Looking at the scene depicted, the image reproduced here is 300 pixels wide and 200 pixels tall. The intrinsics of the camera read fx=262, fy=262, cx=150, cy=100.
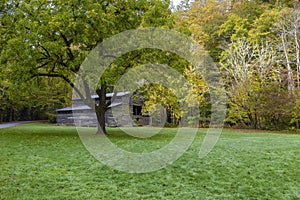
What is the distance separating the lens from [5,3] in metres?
10.8

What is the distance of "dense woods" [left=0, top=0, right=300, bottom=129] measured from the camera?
952 cm

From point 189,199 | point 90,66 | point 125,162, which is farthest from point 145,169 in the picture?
point 90,66

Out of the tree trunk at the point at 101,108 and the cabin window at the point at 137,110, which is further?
the cabin window at the point at 137,110

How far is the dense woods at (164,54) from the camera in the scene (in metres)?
9.52

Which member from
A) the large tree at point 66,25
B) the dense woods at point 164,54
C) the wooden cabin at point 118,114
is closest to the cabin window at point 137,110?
the wooden cabin at point 118,114

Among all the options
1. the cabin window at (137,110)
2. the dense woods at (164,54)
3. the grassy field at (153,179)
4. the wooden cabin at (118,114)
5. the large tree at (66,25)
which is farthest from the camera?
the cabin window at (137,110)

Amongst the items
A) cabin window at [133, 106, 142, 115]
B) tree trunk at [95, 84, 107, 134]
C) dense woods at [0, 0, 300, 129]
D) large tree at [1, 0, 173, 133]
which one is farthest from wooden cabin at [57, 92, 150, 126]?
large tree at [1, 0, 173, 133]

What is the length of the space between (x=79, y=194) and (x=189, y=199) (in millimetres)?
1581

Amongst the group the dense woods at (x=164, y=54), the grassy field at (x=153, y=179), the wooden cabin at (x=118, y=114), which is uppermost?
the dense woods at (x=164, y=54)

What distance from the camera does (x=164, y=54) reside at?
10102 millimetres

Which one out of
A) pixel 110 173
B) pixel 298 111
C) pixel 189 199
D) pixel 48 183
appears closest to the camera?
pixel 189 199

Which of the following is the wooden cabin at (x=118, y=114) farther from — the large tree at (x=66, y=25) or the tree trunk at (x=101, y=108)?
the large tree at (x=66, y=25)

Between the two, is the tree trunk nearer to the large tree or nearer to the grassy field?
the large tree

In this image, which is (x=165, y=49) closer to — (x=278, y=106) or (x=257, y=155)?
(x=257, y=155)
